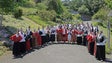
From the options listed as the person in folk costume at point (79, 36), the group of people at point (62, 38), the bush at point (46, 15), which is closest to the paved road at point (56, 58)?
the group of people at point (62, 38)

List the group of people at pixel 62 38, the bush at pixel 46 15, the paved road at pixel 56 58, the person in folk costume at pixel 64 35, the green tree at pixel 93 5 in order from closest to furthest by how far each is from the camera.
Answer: the paved road at pixel 56 58 → the group of people at pixel 62 38 → the person in folk costume at pixel 64 35 → the bush at pixel 46 15 → the green tree at pixel 93 5

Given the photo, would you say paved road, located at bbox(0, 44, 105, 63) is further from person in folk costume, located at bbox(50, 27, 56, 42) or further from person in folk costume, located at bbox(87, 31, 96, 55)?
person in folk costume, located at bbox(50, 27, 56, 42)

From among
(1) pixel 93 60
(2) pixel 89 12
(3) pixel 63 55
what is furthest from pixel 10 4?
(2) pixel 89 12

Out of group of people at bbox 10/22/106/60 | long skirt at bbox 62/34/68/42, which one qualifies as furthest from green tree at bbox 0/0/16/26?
long skirt at bbox 62/34/68/42

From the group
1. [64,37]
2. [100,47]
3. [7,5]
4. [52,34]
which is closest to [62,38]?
[64,37]

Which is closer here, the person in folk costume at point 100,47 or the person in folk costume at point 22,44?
the person in folk costume at point 100,47

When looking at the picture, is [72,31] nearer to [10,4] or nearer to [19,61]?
[10,4]

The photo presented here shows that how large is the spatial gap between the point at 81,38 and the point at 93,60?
11.8 meters

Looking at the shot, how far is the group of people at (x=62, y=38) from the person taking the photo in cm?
2245

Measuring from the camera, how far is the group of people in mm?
22452

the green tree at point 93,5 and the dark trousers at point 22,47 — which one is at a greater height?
the dark trousers at point 22,47

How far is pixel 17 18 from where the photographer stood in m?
49.2

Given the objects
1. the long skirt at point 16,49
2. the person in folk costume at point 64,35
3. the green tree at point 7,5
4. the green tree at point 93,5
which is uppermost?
the green tree at point 7,5

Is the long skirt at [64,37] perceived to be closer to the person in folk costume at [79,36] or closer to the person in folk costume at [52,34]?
the person in folk costume at [52,34]
